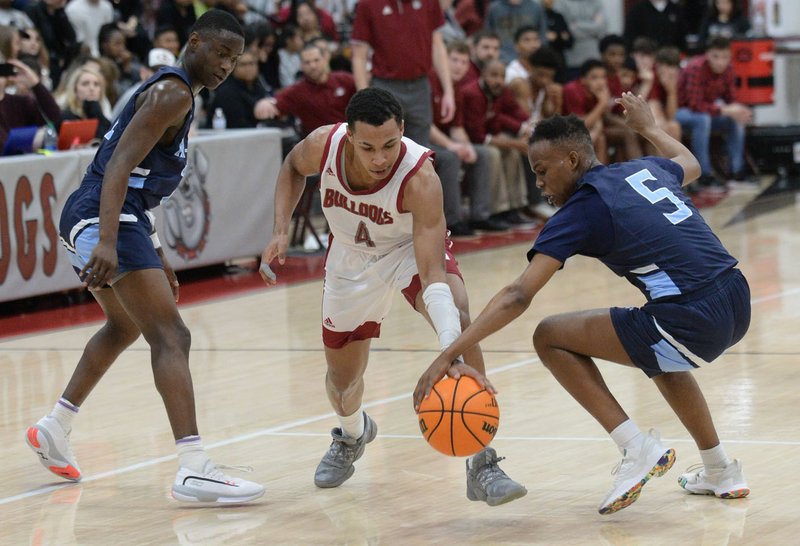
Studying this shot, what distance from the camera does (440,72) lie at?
12.6 metres

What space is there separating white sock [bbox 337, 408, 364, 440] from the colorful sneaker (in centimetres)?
116

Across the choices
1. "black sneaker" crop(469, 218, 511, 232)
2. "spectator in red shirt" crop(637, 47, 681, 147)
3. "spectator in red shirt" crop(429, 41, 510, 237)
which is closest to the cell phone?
"spectator in red shirt" crop(429, 41, 510, 237)

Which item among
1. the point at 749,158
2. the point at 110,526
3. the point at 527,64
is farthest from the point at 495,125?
the point at 110,526

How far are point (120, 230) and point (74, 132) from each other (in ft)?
18.0

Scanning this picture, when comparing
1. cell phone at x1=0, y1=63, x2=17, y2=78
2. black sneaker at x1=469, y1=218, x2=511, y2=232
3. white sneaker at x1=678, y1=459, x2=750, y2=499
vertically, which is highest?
cell phone at x1=0, y1=63, x2=17, y2=78

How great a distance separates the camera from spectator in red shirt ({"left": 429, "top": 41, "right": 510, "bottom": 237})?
13273 millimetres

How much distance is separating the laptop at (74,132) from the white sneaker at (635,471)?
22.7 ft

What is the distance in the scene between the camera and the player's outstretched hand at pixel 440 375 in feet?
15.9

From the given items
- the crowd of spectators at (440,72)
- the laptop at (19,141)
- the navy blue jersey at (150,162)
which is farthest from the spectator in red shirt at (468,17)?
the navy blue jersey at (150,162)

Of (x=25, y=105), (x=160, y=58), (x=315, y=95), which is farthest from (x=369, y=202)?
(x=315, y=95)

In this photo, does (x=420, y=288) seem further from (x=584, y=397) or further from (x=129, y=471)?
(x=129, y=471)

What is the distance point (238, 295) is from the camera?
11.1 metres

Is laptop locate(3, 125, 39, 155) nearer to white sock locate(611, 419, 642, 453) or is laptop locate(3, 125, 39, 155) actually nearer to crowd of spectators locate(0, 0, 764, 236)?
crowd of spectators locate(0, 0, 764, 236)

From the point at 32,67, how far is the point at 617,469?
765 centimetres
